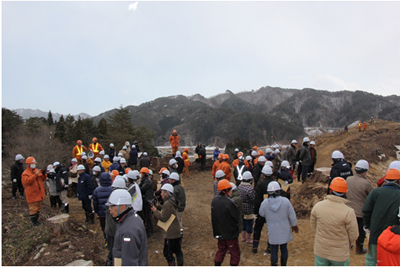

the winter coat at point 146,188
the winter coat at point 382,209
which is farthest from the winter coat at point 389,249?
the winter coat at point 146,188

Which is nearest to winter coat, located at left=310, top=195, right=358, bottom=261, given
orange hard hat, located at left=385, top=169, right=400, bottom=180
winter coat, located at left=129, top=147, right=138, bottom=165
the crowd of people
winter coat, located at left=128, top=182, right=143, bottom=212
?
the crowd of people

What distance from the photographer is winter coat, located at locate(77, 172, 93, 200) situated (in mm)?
6723

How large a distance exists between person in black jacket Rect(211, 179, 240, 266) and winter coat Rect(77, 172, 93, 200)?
4362 millimetres

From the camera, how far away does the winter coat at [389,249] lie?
107 inches

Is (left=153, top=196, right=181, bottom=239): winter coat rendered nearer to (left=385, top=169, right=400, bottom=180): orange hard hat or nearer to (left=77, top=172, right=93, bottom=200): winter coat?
(left=385, top=169, right=400, bottom=180): orange hard hat

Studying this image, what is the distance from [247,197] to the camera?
5359mm

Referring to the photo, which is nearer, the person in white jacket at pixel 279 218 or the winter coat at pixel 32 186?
the person in white jacket at pixel 279 218

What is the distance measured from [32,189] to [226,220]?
17.7ft

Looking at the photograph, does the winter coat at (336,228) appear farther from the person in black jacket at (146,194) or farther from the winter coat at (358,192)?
the person in black jacket at (146,194)

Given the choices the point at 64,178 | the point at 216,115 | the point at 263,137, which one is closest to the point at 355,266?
the point at 64,178

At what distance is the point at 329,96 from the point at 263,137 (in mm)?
103078

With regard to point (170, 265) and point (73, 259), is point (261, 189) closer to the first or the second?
point (170, 265)

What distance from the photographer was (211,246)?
5.79m

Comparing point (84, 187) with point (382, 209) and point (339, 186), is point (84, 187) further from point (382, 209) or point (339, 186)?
point (382, 209)
